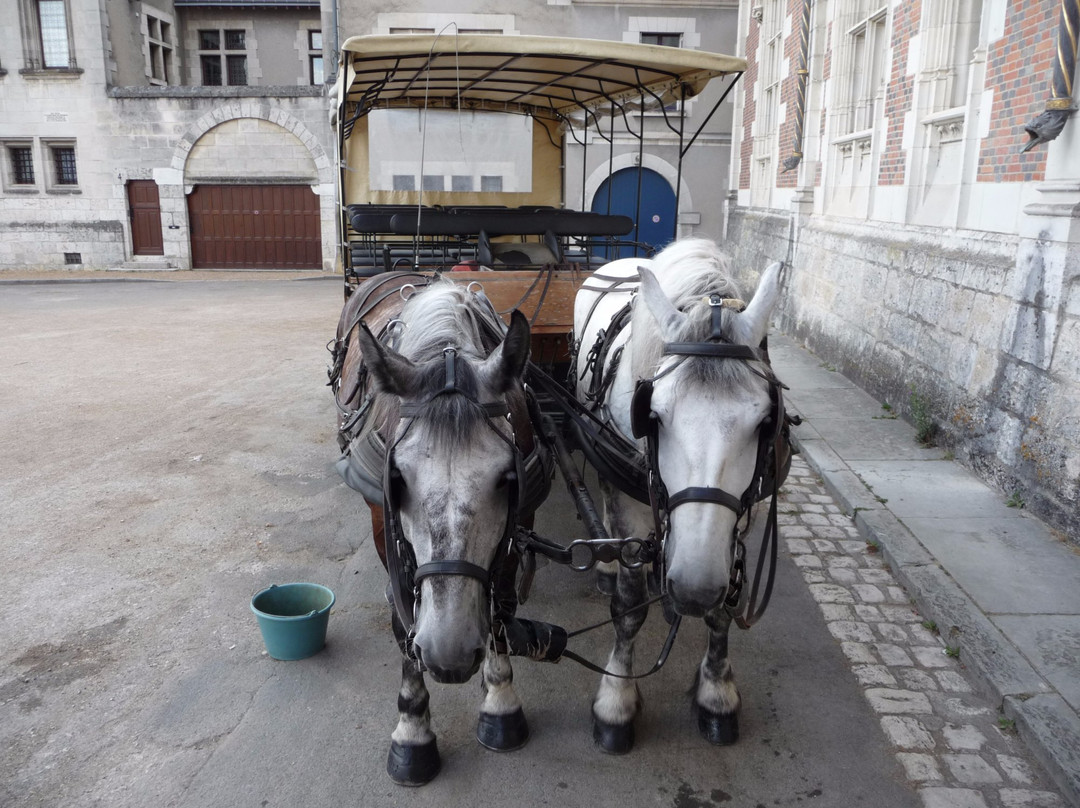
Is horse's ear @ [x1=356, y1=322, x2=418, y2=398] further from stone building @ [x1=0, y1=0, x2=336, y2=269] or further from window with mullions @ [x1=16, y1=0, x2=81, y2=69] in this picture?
window with mullions @ [x1=16, y1=0, x2=81, y2=69]

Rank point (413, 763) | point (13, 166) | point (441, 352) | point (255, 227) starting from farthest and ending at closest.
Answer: point (255, 227) → point (13, 166) → point (413, 763) → point (441, 352)

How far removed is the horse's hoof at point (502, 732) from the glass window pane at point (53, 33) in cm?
2413

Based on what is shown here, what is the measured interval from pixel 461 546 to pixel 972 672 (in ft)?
9.13

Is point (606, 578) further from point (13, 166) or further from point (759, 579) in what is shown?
point (13, 166)

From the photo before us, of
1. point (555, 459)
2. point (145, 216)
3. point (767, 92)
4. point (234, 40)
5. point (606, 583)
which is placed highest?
point (234, 40)

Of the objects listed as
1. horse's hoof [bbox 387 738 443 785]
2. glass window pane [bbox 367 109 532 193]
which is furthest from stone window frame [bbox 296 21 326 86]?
horse's hoof [bbox 387 738 443 785]

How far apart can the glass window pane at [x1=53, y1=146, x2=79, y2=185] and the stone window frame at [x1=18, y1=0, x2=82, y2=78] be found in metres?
1.95

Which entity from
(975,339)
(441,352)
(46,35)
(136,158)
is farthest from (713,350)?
(46,35)

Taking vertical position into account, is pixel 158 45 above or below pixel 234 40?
below

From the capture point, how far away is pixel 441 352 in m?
2.42

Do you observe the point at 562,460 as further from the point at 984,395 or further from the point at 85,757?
the point at 984,395

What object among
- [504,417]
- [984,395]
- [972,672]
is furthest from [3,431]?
[984,395]

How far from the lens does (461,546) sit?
2113mm

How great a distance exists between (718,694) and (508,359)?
177 centimetres
